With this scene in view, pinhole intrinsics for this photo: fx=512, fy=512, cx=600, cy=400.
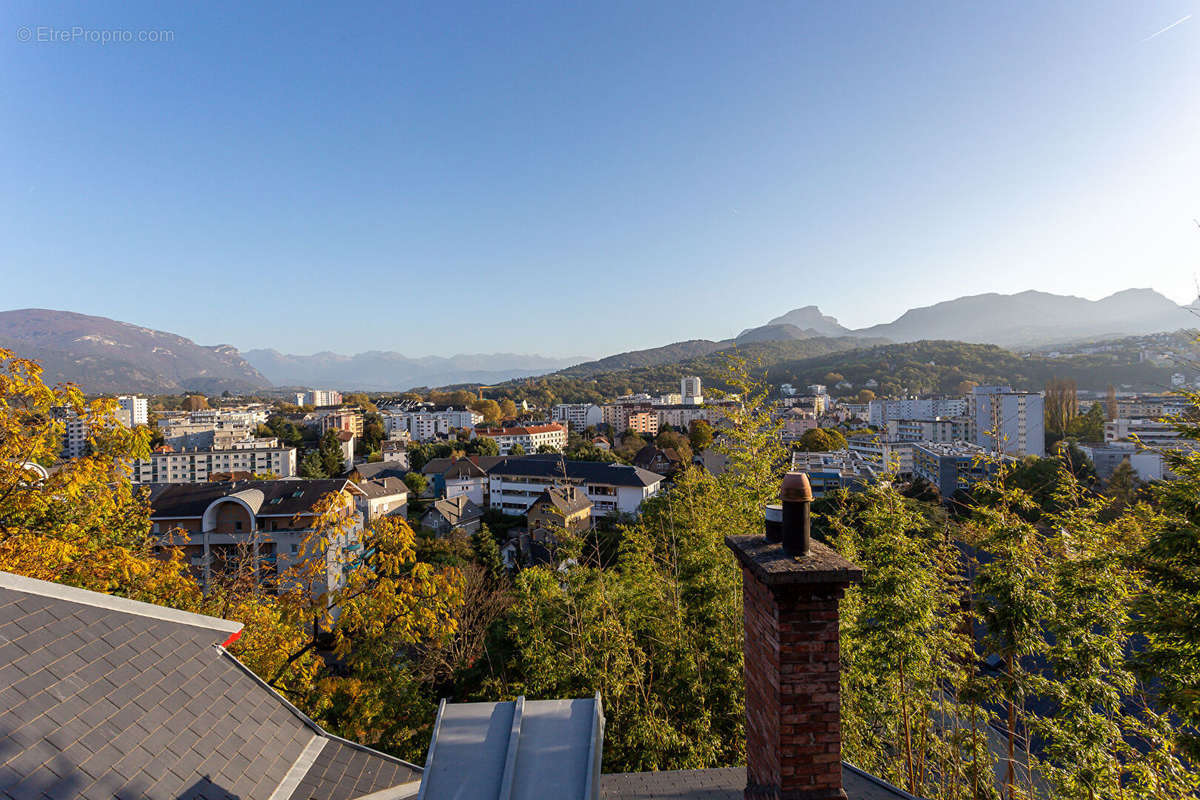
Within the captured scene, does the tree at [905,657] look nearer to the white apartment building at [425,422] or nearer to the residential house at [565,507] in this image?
the residential house at [565,507]

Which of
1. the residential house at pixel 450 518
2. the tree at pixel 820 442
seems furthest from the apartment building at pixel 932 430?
the residential house at pixel 450 518

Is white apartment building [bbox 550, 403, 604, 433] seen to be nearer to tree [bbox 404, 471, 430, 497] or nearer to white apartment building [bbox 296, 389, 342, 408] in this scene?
tree [bbox 404, 471, 430, 497]

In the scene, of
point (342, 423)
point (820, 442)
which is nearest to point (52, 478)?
point (820, 442)

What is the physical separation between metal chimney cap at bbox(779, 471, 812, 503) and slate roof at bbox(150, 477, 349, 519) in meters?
17.4

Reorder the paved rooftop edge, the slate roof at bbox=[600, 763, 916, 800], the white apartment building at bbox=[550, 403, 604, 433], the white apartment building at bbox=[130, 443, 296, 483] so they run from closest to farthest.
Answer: the paved rooftop edge → the slate roof at bbox=[600, 763, 916, 800] → the white apartment building at bbox=[130, 443, 296, 483] → the white apartment building at bbox=[550, 403, 604, 433]

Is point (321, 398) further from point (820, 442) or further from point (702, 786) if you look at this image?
point (702, 786)

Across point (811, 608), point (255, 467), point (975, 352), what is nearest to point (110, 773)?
point (811, 608)

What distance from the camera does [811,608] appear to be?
224cm

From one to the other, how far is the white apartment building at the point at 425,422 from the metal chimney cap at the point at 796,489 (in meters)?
66.8

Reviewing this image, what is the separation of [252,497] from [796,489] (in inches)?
791

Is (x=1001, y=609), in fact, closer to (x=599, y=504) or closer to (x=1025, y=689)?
(x=1025, y=689)

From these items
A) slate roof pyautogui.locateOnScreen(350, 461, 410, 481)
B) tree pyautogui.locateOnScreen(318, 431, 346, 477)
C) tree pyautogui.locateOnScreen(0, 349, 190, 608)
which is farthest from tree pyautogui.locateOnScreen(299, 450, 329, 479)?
tree pyautogui.locateOnScreen(0, 349, 190, 608)

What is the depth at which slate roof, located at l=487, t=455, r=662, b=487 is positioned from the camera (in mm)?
29261

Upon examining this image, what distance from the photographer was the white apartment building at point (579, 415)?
7925 cm
